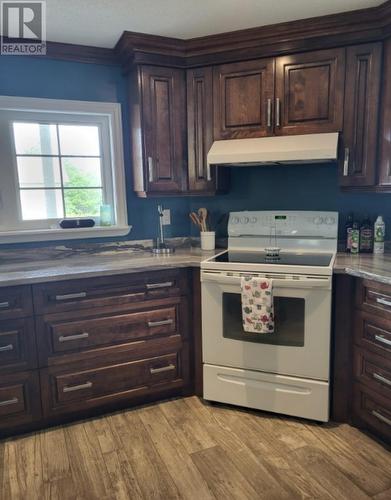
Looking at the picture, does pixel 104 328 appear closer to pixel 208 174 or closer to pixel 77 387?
pixel 77 387

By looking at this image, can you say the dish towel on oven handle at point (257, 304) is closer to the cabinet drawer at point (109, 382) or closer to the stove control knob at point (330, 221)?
the cabinet drawer at point (109, 382)

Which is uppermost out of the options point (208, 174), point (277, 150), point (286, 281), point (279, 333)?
point (277, 150)

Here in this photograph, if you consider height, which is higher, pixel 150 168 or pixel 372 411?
pixel 150 168

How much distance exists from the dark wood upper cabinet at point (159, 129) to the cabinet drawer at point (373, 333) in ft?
4.53

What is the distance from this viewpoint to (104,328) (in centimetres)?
222

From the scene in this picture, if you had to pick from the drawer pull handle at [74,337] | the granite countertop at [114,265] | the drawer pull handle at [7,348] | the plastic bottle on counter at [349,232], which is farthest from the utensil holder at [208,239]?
the drawer pull handle at [7,348]

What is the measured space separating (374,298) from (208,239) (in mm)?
1176

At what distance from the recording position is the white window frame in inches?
95.3

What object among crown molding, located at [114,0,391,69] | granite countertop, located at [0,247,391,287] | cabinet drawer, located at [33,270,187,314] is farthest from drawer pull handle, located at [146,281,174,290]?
crown molding, located at [114,0,391,69]

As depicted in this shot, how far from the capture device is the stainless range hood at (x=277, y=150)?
2.15m

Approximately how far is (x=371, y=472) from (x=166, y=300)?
1.36 metres

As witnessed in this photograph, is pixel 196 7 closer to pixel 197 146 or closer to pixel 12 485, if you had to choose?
pixel 197 146

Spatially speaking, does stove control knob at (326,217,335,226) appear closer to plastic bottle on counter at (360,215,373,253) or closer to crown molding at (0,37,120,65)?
plastic bottle on counter at (360,215,373,253)

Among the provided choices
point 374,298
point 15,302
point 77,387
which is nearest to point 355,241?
point 374,298
